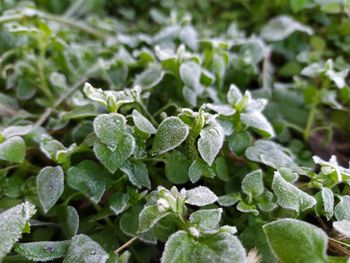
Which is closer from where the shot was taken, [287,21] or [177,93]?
[177,93]

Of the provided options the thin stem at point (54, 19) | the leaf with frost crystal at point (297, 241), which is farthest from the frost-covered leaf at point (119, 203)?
the thin stem at point (54, 19)

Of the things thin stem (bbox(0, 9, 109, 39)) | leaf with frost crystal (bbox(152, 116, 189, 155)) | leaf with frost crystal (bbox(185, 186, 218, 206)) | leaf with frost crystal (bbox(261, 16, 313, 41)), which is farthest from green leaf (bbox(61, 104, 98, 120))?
leaf with frost crystal (bbox(261, 16, 313, 41))

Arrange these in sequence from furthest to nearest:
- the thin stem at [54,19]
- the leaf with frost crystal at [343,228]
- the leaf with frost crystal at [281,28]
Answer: the leaf with frost crystal at [281,28]
the thin stem at [54,19]
the leaf with frost crystal at [343,228]

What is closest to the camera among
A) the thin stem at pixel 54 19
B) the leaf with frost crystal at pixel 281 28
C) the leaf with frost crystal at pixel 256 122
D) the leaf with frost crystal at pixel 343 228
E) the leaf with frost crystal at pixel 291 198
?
the leaf with frost crystal at pixel 343 228

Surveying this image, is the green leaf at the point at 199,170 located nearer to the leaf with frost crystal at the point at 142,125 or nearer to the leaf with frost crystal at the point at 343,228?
the leaf with frost crystal at the point at 142,125

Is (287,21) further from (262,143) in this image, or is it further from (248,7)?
(262,143)

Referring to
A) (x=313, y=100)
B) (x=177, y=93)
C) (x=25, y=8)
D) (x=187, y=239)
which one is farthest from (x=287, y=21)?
(x=187, y=239)

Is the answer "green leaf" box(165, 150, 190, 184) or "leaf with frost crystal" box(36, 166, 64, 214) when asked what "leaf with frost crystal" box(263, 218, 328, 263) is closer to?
"green leaf" box(165, 150, 190, 184)
